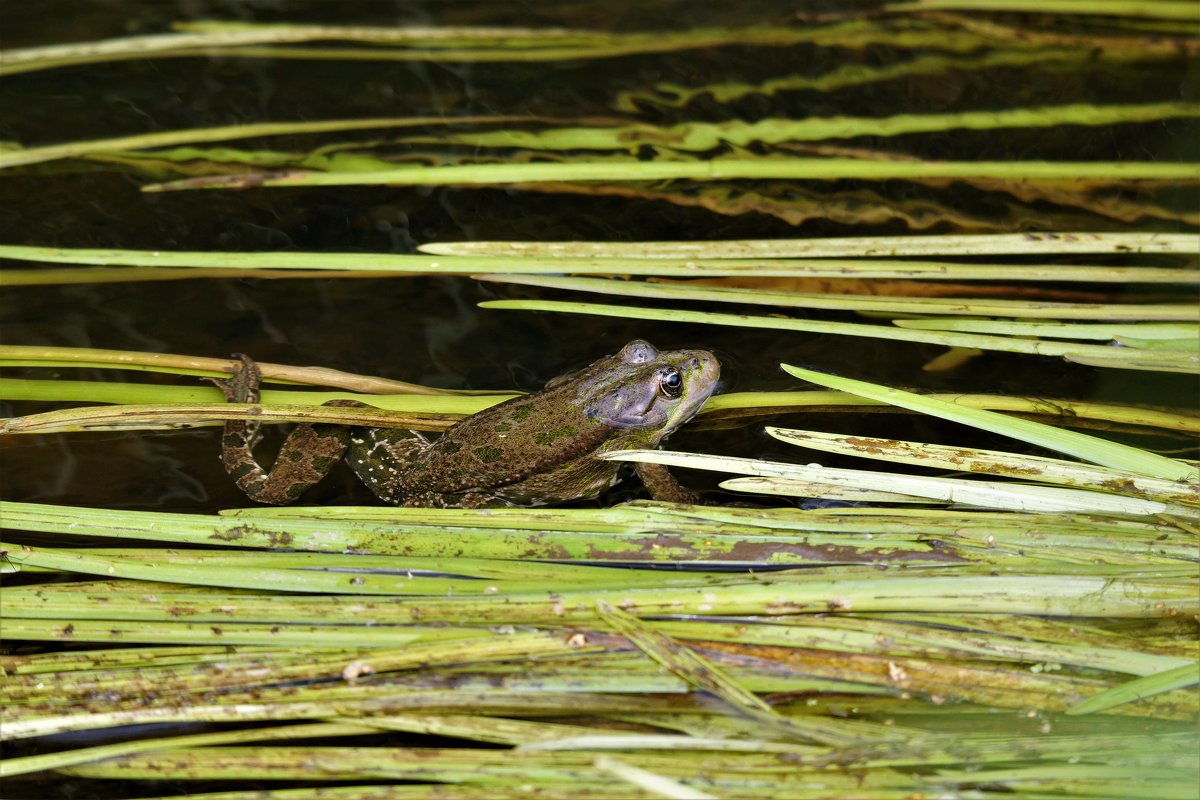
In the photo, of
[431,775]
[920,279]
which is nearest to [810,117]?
[920,279]

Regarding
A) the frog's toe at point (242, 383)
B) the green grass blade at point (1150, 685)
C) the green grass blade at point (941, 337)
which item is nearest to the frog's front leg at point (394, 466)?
the frog's toe at point (242, 383)

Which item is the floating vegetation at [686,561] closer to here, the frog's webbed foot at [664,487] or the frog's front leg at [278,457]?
the frog's front leg at [278,457]

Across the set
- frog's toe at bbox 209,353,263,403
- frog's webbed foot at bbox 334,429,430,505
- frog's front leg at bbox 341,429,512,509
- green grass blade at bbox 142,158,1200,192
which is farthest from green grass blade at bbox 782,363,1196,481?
frog's toe at bbox 209,353,263,403

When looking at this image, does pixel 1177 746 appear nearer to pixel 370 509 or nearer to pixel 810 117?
pixel 370 509

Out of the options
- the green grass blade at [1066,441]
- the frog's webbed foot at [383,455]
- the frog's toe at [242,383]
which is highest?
the frog's toe at [242,383]

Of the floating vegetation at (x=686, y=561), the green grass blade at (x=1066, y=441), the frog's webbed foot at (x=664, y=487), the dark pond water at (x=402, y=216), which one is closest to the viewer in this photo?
the floating vegetation at (x=686, y=561)

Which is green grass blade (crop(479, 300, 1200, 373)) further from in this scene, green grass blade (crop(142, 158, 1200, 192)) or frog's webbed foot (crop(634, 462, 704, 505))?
green grass blade (crop(142, 158, 1200, 192))

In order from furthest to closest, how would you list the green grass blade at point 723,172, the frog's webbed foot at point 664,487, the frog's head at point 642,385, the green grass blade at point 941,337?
the green grass blade at point 723,172
the frog's head at point 642,385
the frog's webbed foot at point 664,487
the green grass blade at point 941,337
